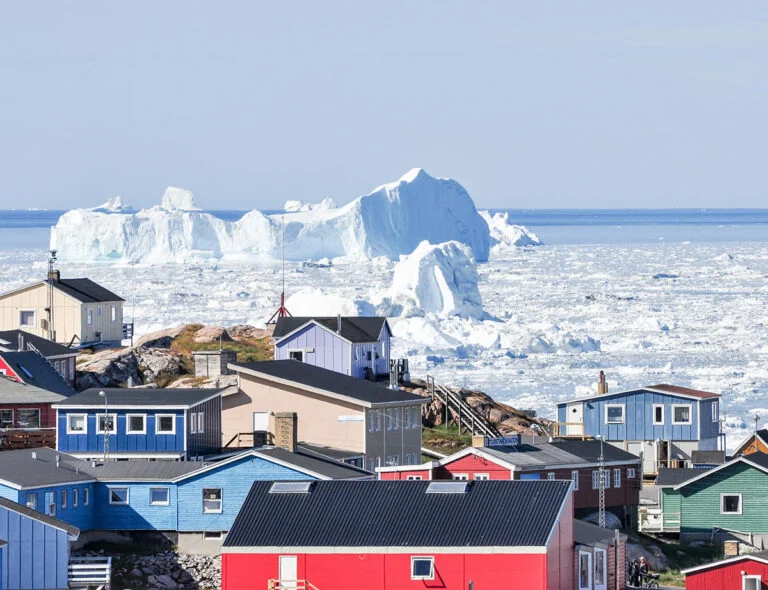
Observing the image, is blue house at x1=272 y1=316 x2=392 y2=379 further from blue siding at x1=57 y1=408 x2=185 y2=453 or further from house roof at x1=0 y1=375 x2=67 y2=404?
blue siding at x1=57 y1=408 x2=185 y2=453

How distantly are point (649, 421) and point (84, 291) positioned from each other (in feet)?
64.2

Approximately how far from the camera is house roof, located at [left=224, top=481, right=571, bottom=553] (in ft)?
101

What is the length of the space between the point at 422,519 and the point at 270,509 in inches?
108

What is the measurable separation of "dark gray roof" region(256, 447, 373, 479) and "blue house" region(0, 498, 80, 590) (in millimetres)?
5545

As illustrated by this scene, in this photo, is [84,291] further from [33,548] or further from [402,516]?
[402,516]

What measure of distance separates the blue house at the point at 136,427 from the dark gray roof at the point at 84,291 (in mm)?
18023

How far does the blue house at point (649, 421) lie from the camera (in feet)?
166

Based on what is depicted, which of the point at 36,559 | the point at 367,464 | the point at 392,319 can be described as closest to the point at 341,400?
the point at 367,464

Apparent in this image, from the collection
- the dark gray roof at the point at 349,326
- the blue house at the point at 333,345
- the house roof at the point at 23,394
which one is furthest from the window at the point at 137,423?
the dark gray roof at the point at 349,326

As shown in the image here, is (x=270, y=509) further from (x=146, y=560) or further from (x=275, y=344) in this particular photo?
(x=275, y=344)

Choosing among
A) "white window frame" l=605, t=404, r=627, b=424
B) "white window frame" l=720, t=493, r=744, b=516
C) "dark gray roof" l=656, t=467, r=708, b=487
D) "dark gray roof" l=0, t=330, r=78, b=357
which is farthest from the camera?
"dark gray roof" l=0, t=330, r=78, b=357

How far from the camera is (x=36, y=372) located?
48.6m

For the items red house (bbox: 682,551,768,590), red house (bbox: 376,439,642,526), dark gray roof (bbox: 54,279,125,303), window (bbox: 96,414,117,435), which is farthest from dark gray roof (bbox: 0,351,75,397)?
red house (bbox: 682,551,768,590)

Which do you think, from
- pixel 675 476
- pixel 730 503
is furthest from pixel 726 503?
pixel 675 476
